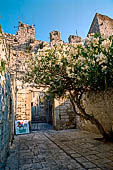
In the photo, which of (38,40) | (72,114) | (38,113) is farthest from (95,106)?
(38,40)

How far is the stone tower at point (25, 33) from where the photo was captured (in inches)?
455

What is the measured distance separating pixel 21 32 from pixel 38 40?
6.91 feet

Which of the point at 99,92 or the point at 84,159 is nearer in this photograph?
the point at 84,159

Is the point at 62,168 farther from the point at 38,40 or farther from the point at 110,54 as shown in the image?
the point at 38,40

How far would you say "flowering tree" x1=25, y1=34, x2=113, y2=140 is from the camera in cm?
308

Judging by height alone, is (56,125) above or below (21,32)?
below

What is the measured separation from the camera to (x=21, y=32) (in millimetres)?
12000

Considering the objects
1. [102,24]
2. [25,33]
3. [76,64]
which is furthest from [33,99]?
[76,64]

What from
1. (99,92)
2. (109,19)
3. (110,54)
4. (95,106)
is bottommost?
(95,106)

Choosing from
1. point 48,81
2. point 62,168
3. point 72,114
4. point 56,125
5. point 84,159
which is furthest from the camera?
point 72,114

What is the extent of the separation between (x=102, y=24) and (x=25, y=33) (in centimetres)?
744

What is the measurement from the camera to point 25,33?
1197 cm

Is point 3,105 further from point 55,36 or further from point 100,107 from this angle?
point 55,36

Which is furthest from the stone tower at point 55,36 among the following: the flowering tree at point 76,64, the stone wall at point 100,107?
the flowering tree at point 76,64
